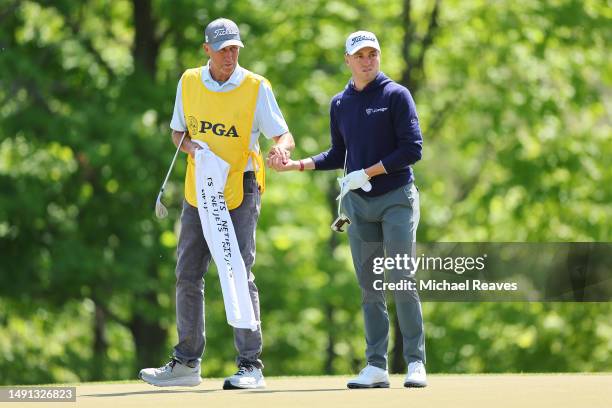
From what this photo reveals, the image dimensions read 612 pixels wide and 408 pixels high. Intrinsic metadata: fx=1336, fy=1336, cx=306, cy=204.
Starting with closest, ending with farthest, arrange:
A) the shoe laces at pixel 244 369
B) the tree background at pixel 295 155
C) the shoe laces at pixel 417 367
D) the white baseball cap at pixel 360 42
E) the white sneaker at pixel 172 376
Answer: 1. the white baseball cap at pixel 360 42
2. the shoe laces at pixel 417 367
3. the shoe laces at pixel 244 369
4. the white sneaker at pixel 172 376
5. the tree background at pixel 295 155

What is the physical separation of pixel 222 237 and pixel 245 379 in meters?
0.78

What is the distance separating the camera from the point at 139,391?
742 cm

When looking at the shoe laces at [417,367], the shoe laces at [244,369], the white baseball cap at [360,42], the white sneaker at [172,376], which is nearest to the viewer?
the white baseball cap at [360,42]

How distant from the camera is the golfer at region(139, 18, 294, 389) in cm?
723

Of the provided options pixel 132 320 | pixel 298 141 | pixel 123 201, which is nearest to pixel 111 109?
pixel 123 201

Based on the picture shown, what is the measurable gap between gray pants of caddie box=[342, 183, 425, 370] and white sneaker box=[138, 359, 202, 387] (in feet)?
3.41

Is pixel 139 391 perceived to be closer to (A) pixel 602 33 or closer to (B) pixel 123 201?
(B) pixel 123 201

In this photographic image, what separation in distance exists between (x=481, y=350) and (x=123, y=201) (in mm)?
6153

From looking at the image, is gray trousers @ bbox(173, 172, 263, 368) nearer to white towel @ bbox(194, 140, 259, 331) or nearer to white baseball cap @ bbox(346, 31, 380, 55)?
white towel @ bbox(194, 140, 259, 331)

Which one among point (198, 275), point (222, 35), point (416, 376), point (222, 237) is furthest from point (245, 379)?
point (222, 35)

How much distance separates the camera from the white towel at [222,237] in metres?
7.18

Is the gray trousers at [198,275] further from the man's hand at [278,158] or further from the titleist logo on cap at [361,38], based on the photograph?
the titleist logo on cap at [361,38]

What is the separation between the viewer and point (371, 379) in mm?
7254

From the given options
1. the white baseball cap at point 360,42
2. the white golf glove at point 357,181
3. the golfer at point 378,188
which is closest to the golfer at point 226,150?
the golfer at point 378,188
